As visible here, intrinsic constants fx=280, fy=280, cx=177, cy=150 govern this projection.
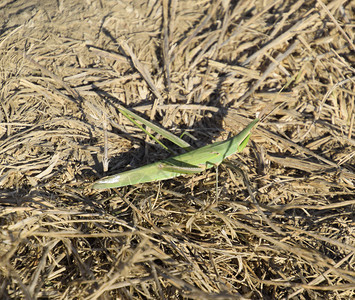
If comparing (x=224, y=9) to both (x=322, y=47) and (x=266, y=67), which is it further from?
(x=322, y=47)

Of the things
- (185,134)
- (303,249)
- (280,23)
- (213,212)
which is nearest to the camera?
(303,249)

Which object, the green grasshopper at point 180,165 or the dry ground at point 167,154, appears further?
the green grasshopper at point 180,165


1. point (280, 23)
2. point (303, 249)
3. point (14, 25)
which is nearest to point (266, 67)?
point (280, 23)

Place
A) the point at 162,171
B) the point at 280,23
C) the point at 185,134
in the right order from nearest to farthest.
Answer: the point at 162,171
the point at 185,134
the point at 280,23

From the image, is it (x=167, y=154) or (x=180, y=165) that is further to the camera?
(x=167, y=154)
